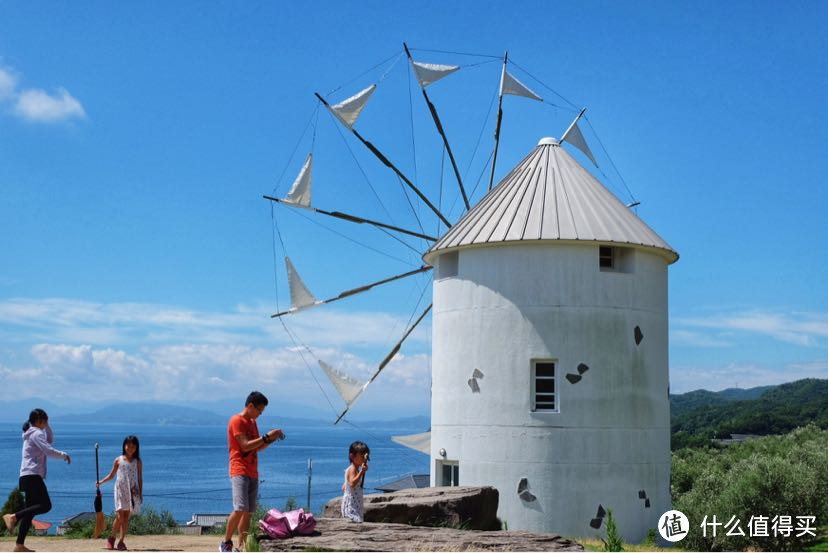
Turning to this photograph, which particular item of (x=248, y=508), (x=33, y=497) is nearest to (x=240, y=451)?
(x=248, y=508)

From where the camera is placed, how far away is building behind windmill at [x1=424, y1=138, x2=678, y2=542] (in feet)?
63.8

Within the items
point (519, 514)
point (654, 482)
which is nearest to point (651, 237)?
point (654, 482)

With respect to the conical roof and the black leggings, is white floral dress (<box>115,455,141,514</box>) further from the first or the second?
the conical roof

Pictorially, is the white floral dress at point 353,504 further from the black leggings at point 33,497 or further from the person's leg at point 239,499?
the black leggings at point 33,497

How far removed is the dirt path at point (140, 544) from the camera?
14.1 m

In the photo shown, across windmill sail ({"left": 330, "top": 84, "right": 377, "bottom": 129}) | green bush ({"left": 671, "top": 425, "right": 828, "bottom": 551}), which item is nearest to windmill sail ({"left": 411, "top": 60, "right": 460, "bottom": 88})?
windmill sail ({"left": 330, "top": 84, "right": 377, "bottom": 129})

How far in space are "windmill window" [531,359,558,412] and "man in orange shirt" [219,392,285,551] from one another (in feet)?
29.5

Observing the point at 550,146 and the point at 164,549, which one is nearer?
the point at 164,549

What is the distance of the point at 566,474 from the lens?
63.6ft

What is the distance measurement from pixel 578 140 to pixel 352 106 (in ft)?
20.9

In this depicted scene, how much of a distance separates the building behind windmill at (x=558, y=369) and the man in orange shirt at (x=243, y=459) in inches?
349

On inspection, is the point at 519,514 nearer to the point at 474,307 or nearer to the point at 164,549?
the point at 474,307

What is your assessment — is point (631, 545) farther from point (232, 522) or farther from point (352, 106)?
point (352, 106)

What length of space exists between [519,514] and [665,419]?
4278 millimetres
